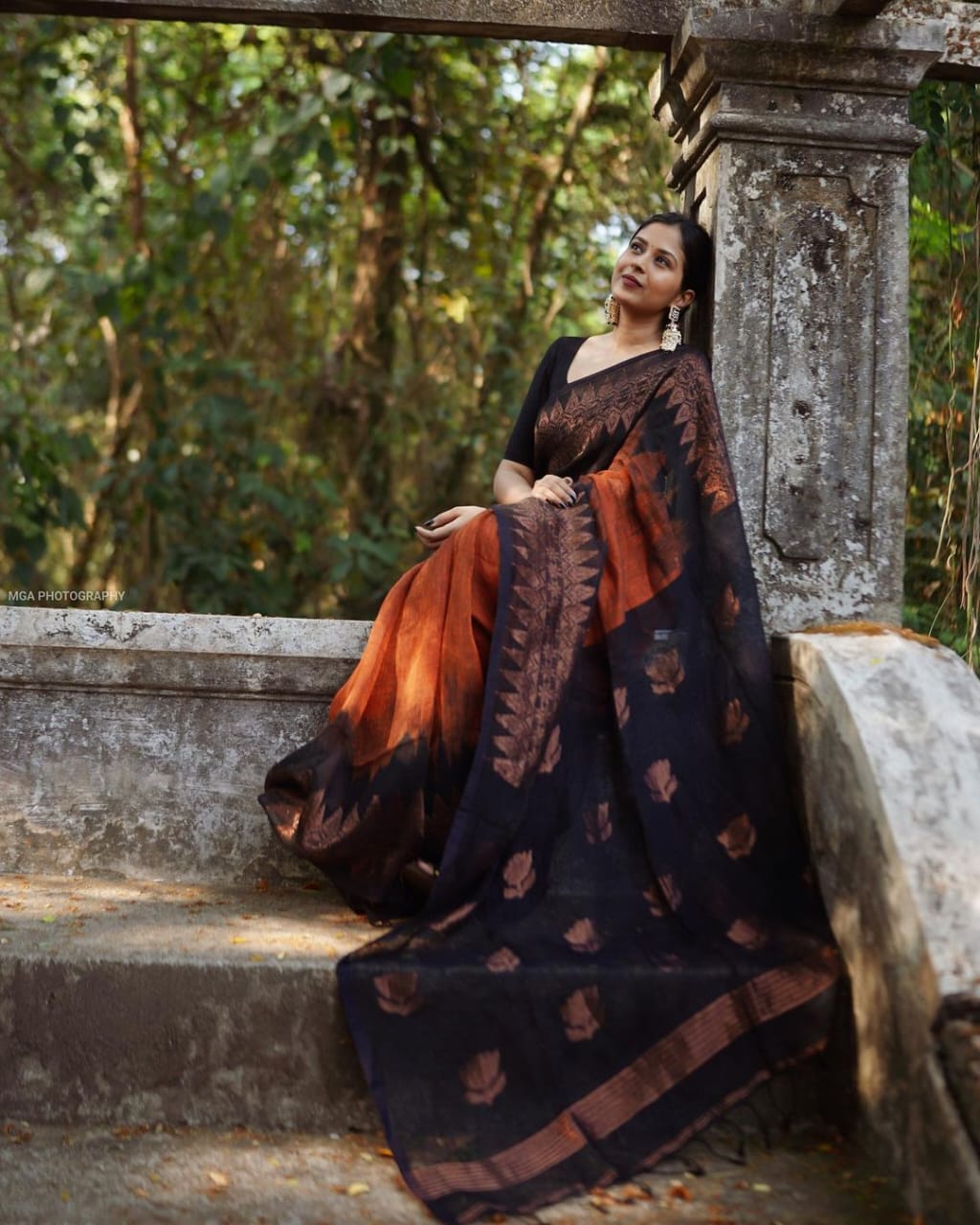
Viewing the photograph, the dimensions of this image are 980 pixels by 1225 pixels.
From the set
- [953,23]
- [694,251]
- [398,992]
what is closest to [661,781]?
[398,992]

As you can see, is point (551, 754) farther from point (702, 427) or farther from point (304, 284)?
point (304, 284)

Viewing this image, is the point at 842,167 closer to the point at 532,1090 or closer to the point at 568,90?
the point at 532,1090

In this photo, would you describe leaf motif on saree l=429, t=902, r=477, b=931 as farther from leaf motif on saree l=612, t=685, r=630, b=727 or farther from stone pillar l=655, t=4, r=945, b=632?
stone pillar l=655, t=4, r=945, b=632

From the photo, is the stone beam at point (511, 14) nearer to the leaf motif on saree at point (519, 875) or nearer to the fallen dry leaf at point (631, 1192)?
the leaf motif on saree at point (519, 875)

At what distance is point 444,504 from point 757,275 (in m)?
4.17

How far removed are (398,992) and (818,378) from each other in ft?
5.63

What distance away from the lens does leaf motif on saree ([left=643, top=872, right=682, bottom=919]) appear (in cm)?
229

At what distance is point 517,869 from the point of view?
232 cm

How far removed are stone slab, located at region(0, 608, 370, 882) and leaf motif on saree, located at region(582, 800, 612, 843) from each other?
0.69 m

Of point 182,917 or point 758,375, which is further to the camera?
point 758,375

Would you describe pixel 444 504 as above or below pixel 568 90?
below

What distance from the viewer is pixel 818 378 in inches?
114

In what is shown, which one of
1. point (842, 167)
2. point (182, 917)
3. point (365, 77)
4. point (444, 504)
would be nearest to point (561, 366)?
point (842, 167)

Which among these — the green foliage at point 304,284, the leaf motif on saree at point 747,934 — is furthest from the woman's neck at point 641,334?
the green foliage at point 304,284
